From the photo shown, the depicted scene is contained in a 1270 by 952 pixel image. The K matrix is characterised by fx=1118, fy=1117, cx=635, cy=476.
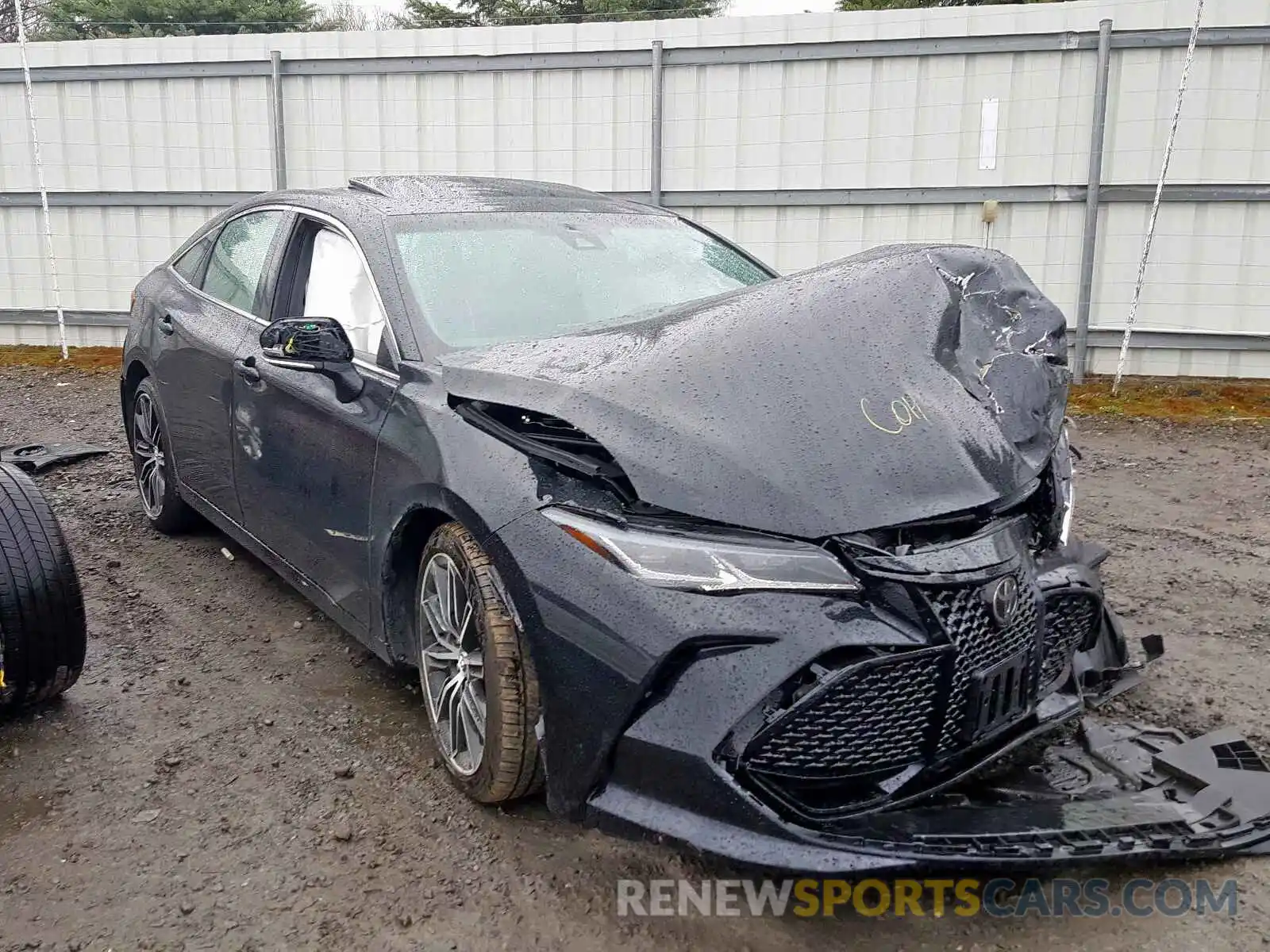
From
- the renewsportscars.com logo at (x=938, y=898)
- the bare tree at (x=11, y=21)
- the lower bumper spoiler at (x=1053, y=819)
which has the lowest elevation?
the renewsportscars.com logo at (x=938, y=898)

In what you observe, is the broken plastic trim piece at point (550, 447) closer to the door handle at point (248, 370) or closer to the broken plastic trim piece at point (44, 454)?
the door handle at point (248, 370)

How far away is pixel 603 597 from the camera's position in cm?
230

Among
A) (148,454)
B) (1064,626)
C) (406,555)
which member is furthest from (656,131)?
(1064,626)

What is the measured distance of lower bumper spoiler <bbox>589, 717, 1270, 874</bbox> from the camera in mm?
2133

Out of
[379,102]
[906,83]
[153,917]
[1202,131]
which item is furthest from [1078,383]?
[153,917]

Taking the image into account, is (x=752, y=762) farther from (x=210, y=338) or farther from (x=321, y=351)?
(x=210, y=338)

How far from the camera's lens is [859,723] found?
221 centimetres

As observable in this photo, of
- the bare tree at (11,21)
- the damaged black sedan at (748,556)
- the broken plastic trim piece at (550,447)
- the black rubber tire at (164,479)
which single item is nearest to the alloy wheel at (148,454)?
the black rubber tire at (164,479)

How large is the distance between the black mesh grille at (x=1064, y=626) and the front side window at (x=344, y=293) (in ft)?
6.44

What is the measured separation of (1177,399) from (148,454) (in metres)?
6.99

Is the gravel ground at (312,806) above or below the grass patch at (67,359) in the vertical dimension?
above

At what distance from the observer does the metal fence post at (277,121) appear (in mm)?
9922

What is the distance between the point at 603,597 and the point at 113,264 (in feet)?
32.5

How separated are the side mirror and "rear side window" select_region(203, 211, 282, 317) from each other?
839mm
